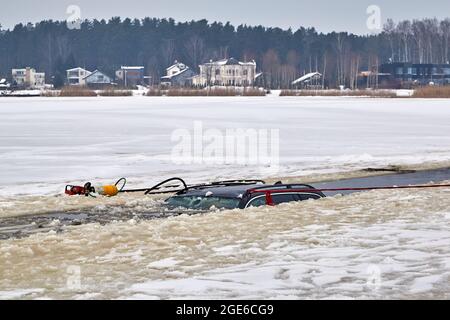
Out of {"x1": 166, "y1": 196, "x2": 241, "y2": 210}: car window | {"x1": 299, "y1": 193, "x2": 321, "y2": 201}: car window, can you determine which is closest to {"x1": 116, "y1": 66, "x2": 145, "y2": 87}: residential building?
{"x1": 299, "y1": 193, "x2": 321, "y2": 201}: car window

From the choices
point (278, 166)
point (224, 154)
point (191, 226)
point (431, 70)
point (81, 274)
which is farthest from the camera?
point (431, 70)

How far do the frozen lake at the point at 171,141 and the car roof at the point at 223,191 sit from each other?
649 centimetres

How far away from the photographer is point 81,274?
37.7 feet

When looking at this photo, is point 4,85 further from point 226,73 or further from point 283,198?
point 283,198

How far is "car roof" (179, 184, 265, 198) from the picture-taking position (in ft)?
56.4

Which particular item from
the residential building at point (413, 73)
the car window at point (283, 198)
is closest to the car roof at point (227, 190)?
the car window at point (283, 198)

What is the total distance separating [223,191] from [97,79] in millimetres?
166543

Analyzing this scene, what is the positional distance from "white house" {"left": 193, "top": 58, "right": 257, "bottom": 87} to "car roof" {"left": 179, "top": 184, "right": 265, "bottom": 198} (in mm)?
159586

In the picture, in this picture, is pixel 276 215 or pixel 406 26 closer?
pixel 276 215

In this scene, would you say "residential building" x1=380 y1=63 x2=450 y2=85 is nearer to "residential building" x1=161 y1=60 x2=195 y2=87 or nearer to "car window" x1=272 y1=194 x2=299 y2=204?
"residential building" x1=161 y1=60 x2=195 y2=87
